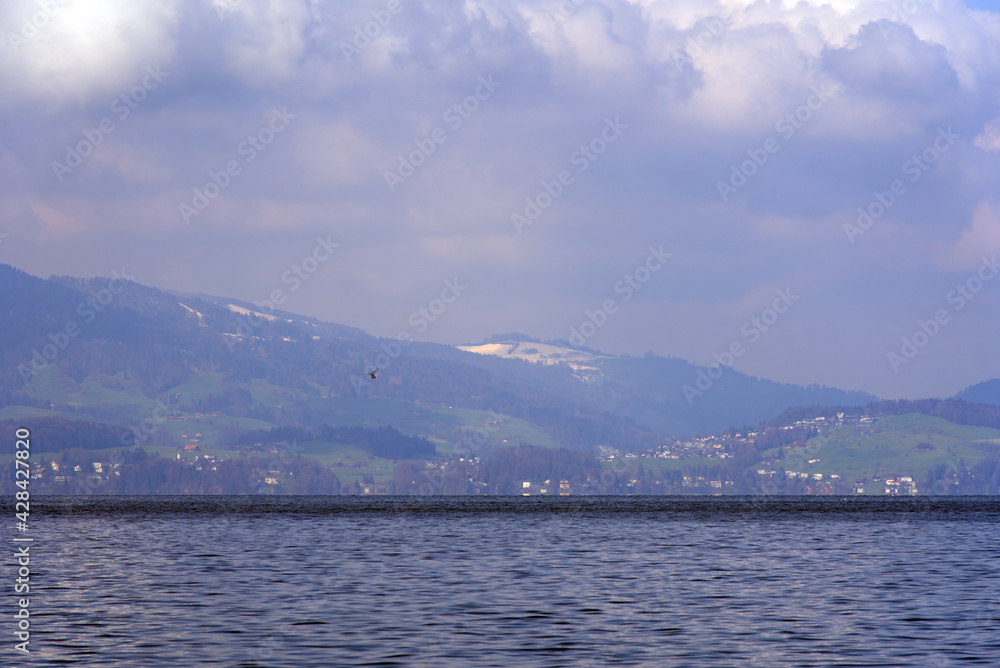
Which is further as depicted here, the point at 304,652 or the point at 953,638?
the point at 953,638

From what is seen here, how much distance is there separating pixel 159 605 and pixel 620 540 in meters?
64.3

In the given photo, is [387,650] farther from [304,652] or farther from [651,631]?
[651,631]

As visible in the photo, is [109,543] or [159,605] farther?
[109,543]

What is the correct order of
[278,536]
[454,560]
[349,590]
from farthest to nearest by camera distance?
[278,536] → [454,560] → [349,590]

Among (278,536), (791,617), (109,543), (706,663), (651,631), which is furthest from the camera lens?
(278,536)

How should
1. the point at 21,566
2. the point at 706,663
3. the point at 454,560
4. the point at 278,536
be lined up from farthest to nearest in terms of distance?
the point at 278,536 < the point at 454,560 < the point at 21,566 < the point at 706,663

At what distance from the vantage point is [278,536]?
378 ft

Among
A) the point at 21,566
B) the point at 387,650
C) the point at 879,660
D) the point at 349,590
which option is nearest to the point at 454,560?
the point at 349,590

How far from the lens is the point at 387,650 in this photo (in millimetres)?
36812

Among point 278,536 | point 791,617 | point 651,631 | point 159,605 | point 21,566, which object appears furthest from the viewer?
point 278,536

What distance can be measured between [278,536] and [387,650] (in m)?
81.5

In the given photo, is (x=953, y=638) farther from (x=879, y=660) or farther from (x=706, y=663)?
(x=706, y=663)

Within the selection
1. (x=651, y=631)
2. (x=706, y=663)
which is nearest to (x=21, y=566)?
(x=651, y=631)

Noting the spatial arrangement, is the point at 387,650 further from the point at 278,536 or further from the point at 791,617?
the point at 278,536
